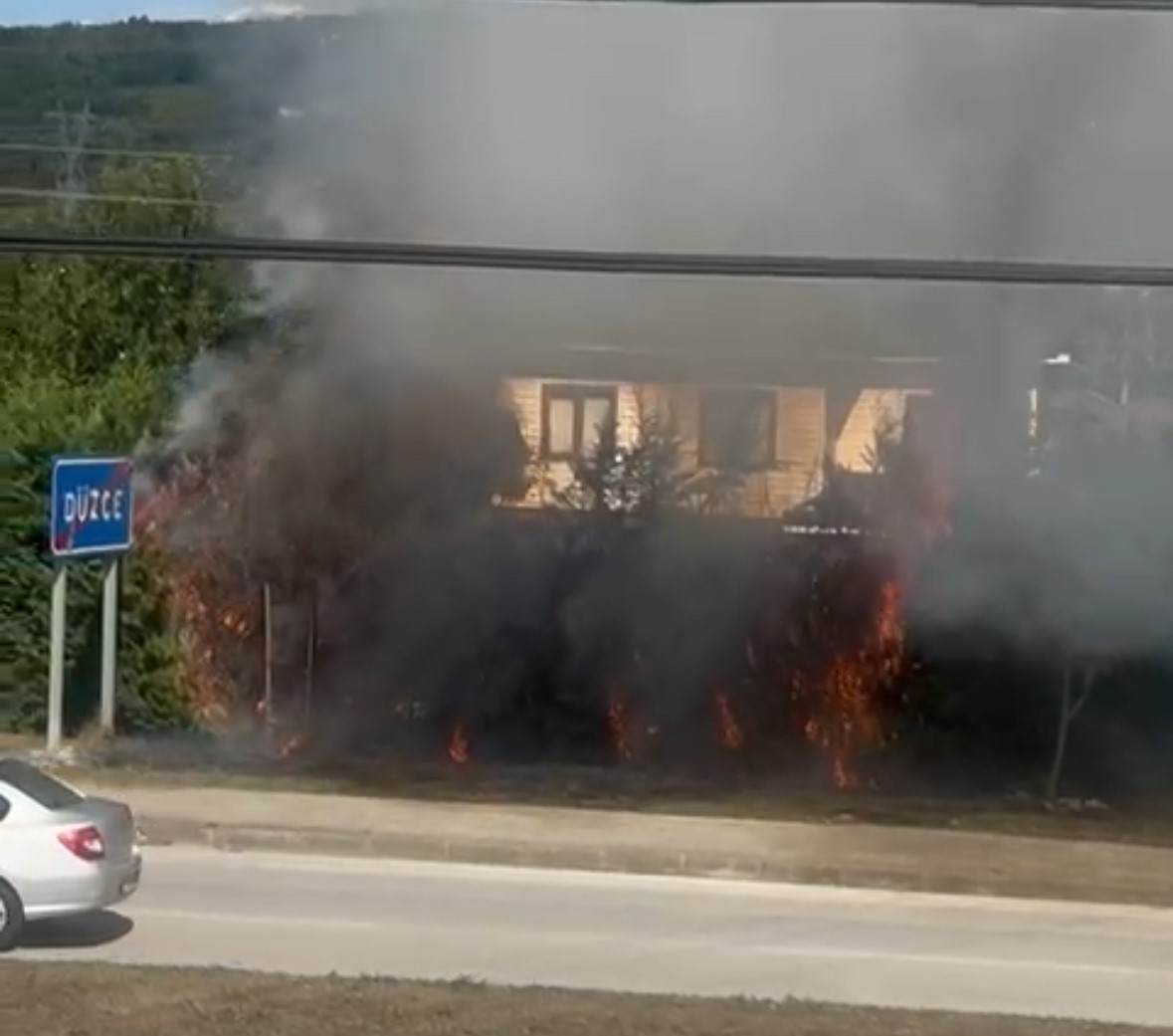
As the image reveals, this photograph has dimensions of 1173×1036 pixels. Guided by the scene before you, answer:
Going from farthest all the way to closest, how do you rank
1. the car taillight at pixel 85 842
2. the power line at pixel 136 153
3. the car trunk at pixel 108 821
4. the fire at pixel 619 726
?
the fire at pixel 619 726 → the power line at pixel 136 153 → the car trunk at pixel 108 821 → the car taillight at pixel 85 842

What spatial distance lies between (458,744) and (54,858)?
630cm

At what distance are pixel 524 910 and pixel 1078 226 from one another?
4.90 m

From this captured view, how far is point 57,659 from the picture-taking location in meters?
14.2

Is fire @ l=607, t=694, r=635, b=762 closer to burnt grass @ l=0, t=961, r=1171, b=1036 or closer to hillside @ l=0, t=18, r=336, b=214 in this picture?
hillside @ l=0, t=18, r=336, b=214

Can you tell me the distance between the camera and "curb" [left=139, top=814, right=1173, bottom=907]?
11375 millimetres

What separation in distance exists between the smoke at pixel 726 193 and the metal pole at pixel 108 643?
169 cm

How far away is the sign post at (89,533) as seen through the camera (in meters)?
14.0

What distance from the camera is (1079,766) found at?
14617 mm

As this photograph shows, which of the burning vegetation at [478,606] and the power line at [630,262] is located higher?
the power line at [630,262]

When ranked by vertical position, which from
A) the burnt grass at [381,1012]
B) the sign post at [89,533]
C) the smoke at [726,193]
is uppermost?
the smoke at [726,193]

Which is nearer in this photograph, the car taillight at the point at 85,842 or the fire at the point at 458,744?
the car taillight at the point at 85,842

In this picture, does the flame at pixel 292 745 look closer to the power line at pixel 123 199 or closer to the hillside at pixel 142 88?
the power line at pixel 123 199

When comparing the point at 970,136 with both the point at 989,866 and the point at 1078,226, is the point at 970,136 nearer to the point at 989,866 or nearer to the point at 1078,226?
the point at 1078,226

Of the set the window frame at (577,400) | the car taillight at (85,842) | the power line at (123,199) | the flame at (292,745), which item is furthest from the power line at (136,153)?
the car taillight at (85,842)
